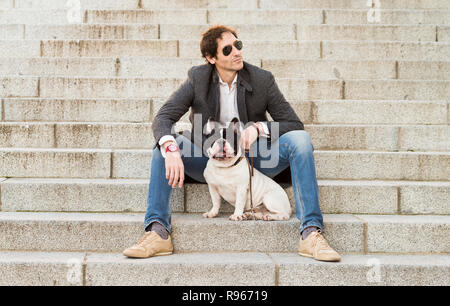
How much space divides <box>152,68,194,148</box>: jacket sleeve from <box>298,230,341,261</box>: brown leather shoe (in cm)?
123

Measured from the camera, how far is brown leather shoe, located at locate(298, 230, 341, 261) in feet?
9.32

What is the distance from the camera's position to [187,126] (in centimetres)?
420

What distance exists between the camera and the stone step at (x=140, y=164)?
12.2 feet

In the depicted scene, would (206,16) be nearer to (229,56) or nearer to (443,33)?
(229,56)

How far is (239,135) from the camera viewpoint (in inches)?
123

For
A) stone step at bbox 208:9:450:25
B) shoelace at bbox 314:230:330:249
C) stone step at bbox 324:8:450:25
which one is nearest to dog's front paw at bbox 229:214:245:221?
shoelace at bbox 314:230:330:249

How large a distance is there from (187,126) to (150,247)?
1.58 metres

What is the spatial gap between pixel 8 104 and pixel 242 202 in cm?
269

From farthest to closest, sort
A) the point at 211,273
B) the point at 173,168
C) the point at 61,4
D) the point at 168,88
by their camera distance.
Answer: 1. the point at 61,4
2. the point at 168,88
3. the point at 173,168
4. the point at 211,273

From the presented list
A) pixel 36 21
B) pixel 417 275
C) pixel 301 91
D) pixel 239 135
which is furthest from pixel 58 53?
pixel 417 275

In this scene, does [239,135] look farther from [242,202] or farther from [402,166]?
[402,166]

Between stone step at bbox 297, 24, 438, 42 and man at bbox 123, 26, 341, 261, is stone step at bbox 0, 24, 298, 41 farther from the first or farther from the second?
man at bbox 123, 26, 341, 261

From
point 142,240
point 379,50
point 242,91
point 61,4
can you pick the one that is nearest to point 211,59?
point 242,91
